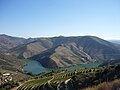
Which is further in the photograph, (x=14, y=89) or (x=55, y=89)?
(x=14, y=89)

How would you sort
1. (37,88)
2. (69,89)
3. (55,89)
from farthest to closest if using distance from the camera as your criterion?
(37,88) → (55,89) → (69,89)

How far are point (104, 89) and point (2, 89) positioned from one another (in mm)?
70465

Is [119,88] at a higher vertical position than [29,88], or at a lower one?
higher

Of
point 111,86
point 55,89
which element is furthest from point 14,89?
point 111,86

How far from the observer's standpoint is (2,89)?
79.5m

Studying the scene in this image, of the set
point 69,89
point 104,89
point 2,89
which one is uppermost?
point 104,89

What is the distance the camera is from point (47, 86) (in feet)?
232

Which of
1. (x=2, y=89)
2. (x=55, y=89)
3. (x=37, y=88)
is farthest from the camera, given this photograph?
(x=2, y=89)

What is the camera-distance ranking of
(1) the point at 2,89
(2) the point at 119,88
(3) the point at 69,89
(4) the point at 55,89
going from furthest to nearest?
1. (1) the point at 2,89
2. (4) the point at 55,89
3. (3) the point at 69,89
4. (2) the point at 119,88

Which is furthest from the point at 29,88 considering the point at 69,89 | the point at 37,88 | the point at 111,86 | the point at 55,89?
the point at 111,86

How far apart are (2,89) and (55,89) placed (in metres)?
24.6

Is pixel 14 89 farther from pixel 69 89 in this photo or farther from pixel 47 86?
pixel 69 89

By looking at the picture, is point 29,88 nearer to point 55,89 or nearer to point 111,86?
point 55,89

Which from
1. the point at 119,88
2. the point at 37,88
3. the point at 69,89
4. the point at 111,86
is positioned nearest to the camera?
the point at 119,88
